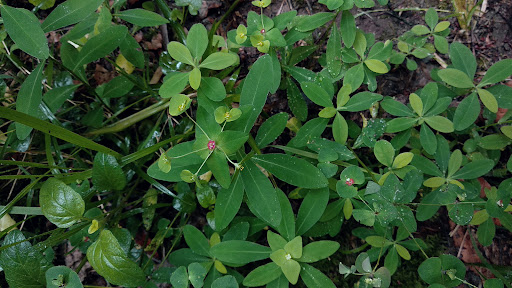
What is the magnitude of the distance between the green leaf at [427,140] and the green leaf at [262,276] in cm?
113

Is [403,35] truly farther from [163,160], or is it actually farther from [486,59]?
[163,160]

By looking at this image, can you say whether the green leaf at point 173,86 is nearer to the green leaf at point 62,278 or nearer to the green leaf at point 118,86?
the green leaf at point 118,86

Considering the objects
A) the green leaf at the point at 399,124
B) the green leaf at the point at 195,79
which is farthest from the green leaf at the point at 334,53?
the green leaf at the point at 195,79

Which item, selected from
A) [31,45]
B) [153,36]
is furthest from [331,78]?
[31,45]

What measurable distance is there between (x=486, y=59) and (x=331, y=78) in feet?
3.95

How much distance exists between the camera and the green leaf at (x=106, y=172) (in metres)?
1.90

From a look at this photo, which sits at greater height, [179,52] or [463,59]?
[179,52]

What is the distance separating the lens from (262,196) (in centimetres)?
178

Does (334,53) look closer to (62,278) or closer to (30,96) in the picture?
(30,96)

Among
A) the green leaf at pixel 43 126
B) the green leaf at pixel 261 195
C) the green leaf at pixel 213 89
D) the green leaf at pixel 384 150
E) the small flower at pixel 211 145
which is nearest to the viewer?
the green leaf at pixel 43 126

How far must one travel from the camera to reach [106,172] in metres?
1.92

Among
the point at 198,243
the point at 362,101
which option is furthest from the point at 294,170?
the point at 198,243

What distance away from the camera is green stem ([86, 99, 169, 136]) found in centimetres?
231

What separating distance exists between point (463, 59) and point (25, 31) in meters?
2.44
